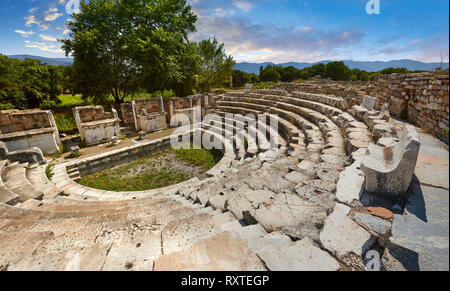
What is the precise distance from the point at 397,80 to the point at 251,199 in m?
8.15

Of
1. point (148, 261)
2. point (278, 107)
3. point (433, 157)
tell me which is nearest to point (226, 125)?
point (278, 107)

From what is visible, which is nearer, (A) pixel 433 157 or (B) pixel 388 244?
(B) pixel 388 244

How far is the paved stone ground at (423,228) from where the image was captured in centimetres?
134

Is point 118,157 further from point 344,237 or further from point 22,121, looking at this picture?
point 344,237

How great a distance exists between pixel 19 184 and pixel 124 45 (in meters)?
10.9

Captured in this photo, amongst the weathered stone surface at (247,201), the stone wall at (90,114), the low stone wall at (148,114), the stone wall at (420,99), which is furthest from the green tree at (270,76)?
the weathered stone surface at (247,201)

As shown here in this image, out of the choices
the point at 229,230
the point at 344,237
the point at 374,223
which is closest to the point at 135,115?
the point at 229,230

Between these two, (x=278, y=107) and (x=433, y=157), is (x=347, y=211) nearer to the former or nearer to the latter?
(x=433, y=157)

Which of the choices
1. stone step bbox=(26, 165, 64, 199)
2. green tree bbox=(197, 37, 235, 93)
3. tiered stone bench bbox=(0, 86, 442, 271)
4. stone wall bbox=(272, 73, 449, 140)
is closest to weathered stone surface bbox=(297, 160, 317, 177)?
tiered stone bench bbox=(0, 86, 442, 271)

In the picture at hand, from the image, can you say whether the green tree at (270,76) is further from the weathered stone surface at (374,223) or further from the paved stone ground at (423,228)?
the weathered stone surface at (374,223)

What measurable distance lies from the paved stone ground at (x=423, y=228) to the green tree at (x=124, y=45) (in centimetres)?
1355

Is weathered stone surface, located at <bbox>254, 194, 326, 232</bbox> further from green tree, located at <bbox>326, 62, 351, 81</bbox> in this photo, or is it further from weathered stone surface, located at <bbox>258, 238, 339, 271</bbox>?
green tree, located at <bbox>326, 62, 351, 81</bbox>

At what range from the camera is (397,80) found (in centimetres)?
671

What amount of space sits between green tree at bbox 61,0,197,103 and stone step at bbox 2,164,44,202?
8754 mm
